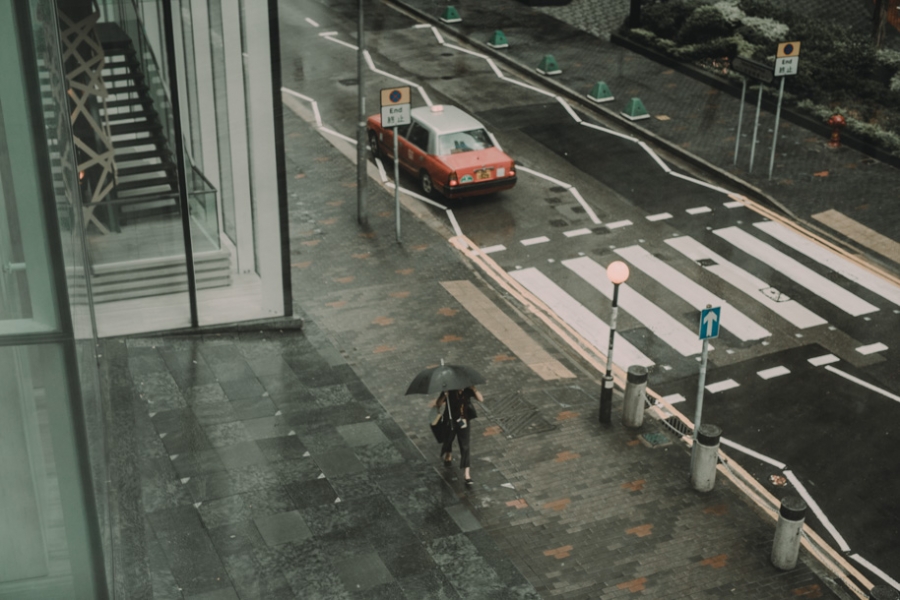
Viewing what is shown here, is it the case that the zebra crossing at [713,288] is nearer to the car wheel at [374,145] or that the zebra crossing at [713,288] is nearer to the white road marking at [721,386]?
the white road marking at [721,386]

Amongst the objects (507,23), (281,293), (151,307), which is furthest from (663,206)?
(507,23)

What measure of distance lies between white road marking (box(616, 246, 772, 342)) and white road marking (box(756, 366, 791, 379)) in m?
0.92

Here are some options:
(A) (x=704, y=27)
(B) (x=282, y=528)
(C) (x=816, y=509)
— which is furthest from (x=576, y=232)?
(A) (x=704, y=27)

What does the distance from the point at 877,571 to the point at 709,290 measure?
7194 mm

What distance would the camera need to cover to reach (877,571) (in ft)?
40.8

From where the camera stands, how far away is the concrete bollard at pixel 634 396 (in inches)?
569

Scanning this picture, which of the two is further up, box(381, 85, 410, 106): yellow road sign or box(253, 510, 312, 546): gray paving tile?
box(381, 85, 410, 106): yellow road sign

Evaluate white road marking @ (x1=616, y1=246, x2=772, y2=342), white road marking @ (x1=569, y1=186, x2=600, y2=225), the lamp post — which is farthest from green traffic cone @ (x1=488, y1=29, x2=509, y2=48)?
the lamp post

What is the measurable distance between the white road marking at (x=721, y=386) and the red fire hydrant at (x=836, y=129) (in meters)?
11.0

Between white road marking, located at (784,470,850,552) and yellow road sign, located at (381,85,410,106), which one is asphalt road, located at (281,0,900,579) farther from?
yellow road sign, located at (381,85,410,106)

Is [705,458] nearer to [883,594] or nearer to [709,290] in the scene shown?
[883,594]

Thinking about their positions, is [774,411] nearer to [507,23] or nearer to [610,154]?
[610,154]

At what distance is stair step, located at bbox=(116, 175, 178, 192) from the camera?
1572 centimetres

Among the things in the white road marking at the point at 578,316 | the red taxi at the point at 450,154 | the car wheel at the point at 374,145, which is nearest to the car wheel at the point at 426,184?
the red taxi at the point at 450,154
